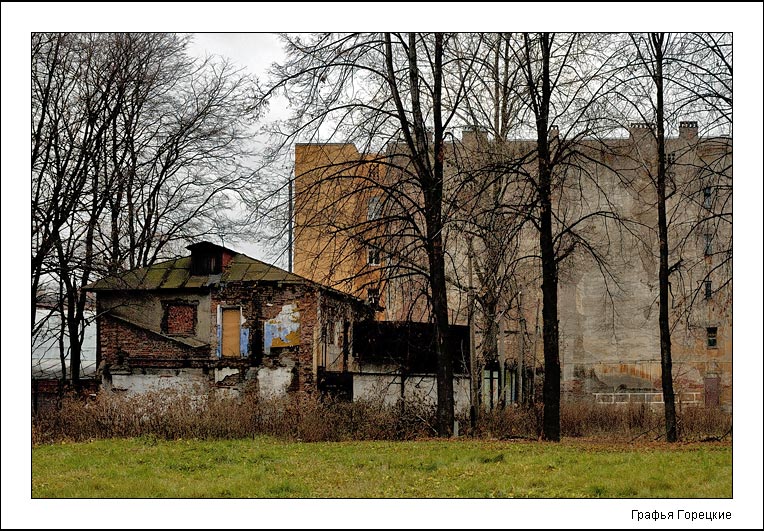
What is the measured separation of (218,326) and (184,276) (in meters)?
1.58

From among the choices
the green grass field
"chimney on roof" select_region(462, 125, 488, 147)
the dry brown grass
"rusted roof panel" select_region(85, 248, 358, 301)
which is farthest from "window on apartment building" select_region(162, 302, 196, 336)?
"chimney on roof" select_region(462, 125, 488, 147)

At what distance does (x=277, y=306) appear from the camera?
14.8 metres

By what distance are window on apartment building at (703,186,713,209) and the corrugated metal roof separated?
5.64 meters

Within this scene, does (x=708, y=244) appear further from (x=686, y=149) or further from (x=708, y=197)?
(x=686, y=149)

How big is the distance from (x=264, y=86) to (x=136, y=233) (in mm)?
2941

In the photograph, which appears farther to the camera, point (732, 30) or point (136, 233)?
point (136, 233)

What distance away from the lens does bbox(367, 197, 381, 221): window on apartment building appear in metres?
13.3

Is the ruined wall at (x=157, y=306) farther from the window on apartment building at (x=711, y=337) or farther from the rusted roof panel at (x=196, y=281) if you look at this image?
the window on apartment building at (x=711, y=337)

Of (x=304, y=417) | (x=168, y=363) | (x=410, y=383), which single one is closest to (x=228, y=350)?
(x=168, y=363)

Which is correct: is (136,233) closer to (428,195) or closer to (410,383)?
(428,195)

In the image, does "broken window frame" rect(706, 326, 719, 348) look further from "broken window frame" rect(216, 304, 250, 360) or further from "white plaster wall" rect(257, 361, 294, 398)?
"broken window frame" rect(216, 304, 250, 360)

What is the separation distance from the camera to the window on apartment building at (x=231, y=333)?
14.7 metres

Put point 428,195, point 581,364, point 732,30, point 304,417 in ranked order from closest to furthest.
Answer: point 732,30, point 428,195, point 304,417, point 581,364

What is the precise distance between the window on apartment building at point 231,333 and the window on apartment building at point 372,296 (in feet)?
6.94
